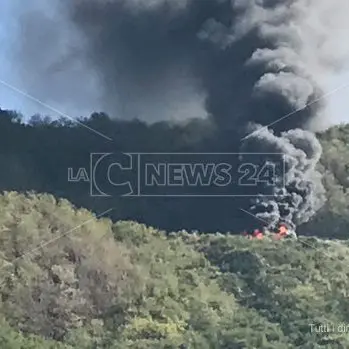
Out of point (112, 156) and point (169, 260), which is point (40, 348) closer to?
point (169, 260)

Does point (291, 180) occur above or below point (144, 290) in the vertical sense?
above

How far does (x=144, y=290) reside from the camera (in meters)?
10.8

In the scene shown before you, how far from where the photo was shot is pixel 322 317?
10484 mm

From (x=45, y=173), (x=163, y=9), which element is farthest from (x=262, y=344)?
(x=163, y=9)

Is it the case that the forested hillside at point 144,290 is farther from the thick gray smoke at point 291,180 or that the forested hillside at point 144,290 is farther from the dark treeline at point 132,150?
the thick gray smoke at point 291,180

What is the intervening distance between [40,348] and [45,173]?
4713mm

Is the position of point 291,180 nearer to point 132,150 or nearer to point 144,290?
point 132,150

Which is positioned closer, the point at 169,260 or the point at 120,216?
the point at 169,260

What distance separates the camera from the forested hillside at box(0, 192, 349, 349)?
10.1 metres
